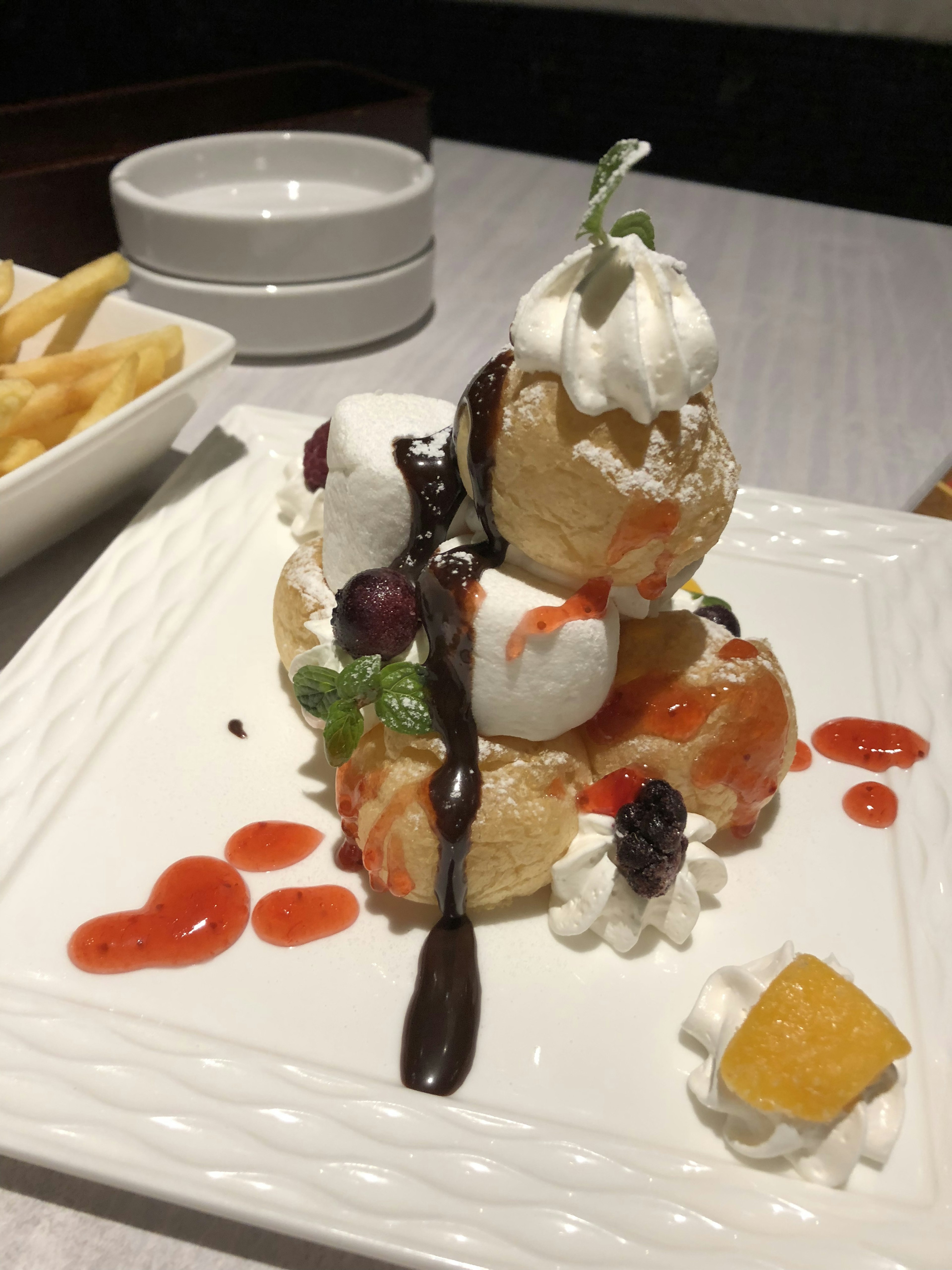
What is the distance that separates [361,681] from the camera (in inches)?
58.1

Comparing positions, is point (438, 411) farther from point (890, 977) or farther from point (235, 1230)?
point (235, 1230)

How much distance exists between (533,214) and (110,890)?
3.86 meters

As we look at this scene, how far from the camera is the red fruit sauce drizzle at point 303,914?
1.41 m

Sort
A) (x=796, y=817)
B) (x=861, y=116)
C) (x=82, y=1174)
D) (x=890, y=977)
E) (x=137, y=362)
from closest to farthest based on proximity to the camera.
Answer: (x=82, y=1174) → (x=890, y=977) → (x=796, y=817) → (x=137, y=362) → (x=861, y=116)

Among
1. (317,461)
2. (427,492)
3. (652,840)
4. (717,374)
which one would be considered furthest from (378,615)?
(717,374)

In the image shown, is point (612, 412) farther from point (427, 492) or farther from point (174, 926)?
point (174, 926)

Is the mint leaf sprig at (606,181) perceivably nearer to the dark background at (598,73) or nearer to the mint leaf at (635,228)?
the mint leaf at (635,228)

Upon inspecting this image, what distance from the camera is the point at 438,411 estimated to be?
1758 millimetres

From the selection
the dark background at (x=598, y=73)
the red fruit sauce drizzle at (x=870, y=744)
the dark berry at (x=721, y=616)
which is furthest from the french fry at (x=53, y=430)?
the dark background at (x=598, y=73)

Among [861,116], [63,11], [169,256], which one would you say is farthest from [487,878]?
[63,11]

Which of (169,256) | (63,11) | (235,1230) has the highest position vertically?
(63,11)

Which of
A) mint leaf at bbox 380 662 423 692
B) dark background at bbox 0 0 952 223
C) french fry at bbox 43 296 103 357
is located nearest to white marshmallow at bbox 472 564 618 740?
mint leaf at bbox 380 662 423 692

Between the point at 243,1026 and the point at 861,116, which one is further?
the point at 861,116

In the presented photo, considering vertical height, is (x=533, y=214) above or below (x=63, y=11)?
below
